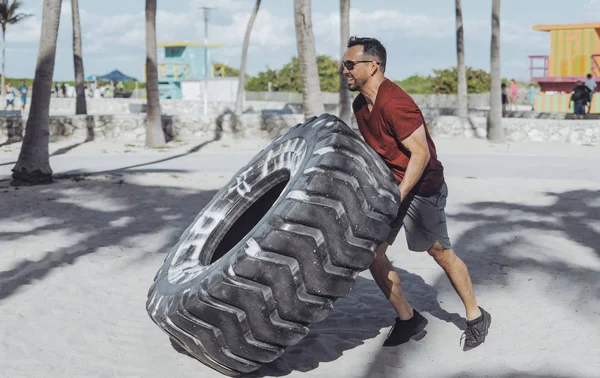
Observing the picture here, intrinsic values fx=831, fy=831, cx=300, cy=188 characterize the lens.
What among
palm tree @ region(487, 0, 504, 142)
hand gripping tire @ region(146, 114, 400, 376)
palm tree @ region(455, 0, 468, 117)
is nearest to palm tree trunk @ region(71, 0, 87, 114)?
palm tree @ region(455, 0, 468, 117)

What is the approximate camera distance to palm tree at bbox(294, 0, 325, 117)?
15086mm

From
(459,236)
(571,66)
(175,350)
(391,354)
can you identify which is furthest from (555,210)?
(571,66)

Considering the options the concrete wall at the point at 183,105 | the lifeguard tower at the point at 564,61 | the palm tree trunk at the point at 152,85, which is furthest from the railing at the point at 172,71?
the palm tree trunk at the point at 152,85

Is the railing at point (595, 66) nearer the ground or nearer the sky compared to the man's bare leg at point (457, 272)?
nearer the sky

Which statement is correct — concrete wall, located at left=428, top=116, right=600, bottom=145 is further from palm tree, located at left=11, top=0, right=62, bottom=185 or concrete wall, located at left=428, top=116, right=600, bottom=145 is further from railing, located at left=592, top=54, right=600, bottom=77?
palm tree, located at left=11, top=0, right=62, bottom=185

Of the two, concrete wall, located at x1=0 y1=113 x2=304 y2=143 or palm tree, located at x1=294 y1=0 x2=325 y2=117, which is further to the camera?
concrete wall, located at x1=0 y1=113 x2=304 y2=143

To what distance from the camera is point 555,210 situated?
9.87m

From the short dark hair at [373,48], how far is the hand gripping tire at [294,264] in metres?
0.41

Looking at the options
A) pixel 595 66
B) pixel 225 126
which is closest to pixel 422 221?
pixel 225 126

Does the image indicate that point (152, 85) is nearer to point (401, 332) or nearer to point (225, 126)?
point (225, 126)

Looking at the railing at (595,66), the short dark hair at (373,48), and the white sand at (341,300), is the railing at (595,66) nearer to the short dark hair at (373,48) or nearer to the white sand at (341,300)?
the white sand at (341,300)

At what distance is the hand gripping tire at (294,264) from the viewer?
13.3 feet

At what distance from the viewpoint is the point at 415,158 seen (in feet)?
14.3

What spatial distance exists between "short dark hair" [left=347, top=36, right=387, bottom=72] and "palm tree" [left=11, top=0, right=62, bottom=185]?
900 centimetres
